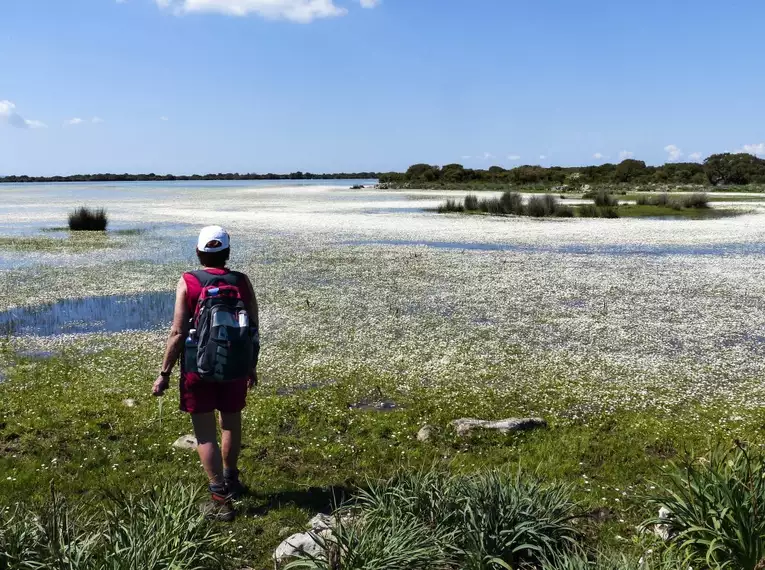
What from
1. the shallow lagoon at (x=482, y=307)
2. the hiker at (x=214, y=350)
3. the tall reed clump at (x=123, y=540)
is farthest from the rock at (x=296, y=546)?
the shallow lagoon at (x=482, y=307)

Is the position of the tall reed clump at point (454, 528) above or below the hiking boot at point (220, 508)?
above

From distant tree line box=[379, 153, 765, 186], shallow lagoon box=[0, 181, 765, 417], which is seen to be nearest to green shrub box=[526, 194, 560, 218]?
shallow lagoon box=[0, 181, 765, 417]

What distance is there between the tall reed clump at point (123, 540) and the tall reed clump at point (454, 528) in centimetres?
84

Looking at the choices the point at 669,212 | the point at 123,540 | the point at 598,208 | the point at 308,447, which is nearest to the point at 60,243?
the point at 308,447

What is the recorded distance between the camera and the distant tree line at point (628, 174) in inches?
4749

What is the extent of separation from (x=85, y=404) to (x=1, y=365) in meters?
3.78

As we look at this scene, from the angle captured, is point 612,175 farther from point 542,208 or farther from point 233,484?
A: point 233,484

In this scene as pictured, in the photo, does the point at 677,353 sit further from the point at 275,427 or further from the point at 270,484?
the point at 270,484

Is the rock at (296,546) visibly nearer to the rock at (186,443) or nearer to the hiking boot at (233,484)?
the hiking boot at (233,484)

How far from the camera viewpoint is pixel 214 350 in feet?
20.6

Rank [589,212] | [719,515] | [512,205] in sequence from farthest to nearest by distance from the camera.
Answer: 1. [512,205]
2. [589,212]
3. [719,515]

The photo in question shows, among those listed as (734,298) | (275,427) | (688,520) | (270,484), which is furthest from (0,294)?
(734,298)

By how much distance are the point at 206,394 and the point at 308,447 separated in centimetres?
251

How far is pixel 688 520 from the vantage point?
18.0ft
